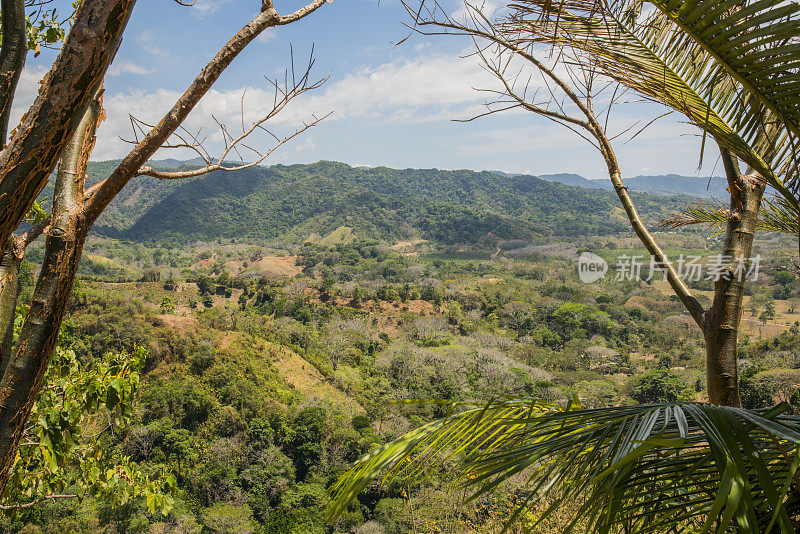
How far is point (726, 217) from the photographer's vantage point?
5.67 ft

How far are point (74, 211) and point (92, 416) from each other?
1079mm

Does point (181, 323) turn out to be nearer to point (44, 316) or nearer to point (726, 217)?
point (44, 316)

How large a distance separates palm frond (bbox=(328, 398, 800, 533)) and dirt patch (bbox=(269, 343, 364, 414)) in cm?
1815

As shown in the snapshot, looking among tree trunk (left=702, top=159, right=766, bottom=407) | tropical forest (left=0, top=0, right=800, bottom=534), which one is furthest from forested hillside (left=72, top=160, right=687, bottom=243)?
Answer: tree trunk (left=702, top=159, right=766, bottom=407)

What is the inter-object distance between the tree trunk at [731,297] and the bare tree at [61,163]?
117 cm

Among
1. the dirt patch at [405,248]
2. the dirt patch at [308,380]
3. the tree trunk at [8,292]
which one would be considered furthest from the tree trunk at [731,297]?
the dirt patch at [405,248]

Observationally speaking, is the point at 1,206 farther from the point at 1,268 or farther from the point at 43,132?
the point at 1,268

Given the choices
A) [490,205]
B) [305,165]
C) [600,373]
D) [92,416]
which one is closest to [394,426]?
[600,373]

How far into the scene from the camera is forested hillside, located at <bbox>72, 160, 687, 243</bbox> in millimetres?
66000

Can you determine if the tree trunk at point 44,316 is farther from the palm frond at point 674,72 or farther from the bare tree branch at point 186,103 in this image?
the palm frond at point 674,72

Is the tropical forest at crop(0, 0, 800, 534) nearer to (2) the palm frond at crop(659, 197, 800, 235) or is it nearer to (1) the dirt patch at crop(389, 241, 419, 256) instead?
(2) the palm frond at crop(659, 197, 800, 235)

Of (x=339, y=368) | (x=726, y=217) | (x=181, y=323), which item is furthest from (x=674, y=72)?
(x=181, y=323)

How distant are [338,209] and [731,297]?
74289mm

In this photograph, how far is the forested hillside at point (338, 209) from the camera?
6600 centimetres
